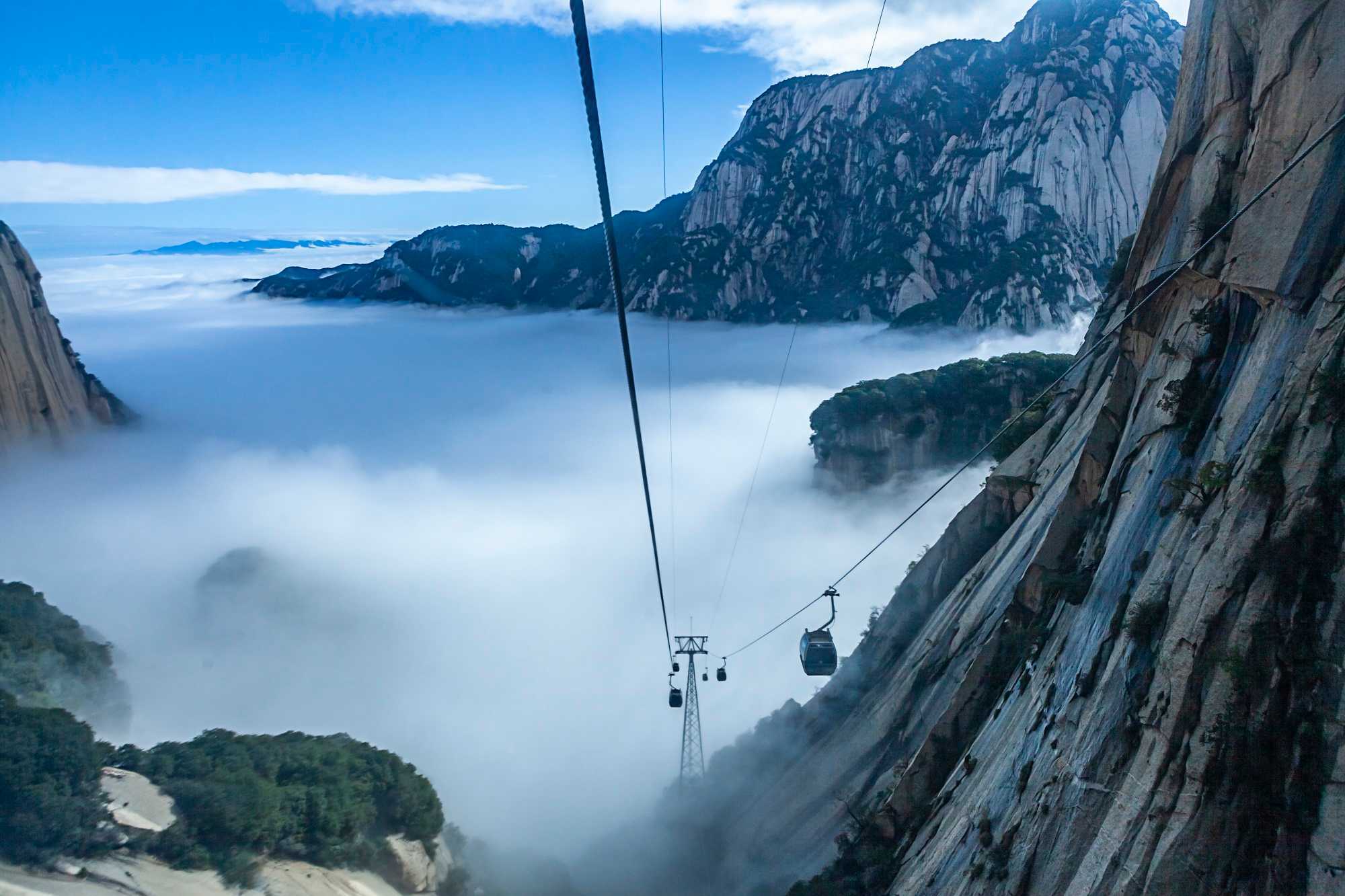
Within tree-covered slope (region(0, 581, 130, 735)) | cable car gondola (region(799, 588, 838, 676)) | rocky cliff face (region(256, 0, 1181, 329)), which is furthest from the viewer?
rocky cliff face (region(256, 0, 1181, 329))

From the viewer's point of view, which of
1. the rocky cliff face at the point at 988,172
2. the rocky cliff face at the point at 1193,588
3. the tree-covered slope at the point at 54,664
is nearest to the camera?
the rocky cliff face at the point at 1193,588

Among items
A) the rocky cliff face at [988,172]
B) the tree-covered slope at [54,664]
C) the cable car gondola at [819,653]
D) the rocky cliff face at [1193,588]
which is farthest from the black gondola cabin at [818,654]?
the rocky cliff face at [988,172]

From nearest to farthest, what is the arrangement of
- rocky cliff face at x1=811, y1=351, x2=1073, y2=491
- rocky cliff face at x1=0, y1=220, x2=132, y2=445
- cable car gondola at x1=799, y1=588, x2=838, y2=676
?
cable car gondola at x1=799, y1=588, x2=838, y2=676, rocky cliff face at x1=0, y1=220, x2=132, y2=445, rocky cliff face at x1=811, y1=351, x2=1073, y2=491

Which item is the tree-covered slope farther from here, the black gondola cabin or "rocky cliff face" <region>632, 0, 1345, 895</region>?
"rocky cliff face" <region>632, 0, 1345, 895</region>

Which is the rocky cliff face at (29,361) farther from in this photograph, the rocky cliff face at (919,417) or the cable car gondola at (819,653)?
the rocky cliff face at (919,417)

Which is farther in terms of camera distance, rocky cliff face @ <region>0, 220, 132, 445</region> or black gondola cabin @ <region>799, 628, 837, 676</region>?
rocky cliff face @ <region>0, 220, 132, 445</region>

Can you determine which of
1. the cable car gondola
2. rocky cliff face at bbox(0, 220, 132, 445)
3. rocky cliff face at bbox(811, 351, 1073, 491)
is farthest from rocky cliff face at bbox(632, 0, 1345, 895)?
rocky cliff face at bbox(0, 220, 132, 445)

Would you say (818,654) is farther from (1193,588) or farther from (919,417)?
(919,417)

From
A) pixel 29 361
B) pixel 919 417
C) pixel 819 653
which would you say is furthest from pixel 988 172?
pixel 819 653

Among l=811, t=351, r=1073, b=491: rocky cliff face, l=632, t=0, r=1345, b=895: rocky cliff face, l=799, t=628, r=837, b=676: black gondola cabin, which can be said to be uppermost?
l=632, t=0, r=1345, b=895: rocky cliff face
